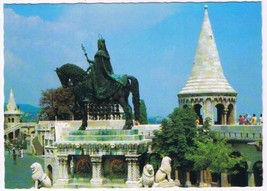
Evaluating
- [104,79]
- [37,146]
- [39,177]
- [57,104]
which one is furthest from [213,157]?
[37,146]

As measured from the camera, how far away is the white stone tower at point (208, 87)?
26.2 metres

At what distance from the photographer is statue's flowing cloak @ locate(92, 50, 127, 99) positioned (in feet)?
60.4

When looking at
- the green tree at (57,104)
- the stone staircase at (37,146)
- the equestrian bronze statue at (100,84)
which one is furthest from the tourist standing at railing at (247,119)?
the stone staircase at (37,146)

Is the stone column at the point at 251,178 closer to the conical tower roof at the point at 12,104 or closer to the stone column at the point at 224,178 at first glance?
the stone column at the point at 224,178

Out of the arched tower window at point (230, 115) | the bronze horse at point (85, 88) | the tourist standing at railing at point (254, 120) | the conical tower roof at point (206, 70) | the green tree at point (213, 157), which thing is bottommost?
the green tree at point (213, 157)

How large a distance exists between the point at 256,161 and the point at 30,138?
20355 mm

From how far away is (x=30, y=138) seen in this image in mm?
37406

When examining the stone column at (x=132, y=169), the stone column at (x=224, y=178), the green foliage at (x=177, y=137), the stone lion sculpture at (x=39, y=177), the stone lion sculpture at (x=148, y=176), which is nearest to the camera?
the stone lion sculpture at (x=148, y=176)

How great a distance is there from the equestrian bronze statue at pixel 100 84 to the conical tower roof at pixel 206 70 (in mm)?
7972

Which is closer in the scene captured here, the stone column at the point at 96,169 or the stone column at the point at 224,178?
the stone column at the point at 96,169

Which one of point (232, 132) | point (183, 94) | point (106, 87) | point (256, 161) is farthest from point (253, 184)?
point (183, 94)

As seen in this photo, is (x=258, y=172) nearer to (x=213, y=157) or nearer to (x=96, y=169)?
(x=213, y=157)

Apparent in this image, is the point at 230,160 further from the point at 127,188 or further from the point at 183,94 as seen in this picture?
the point at 183,94

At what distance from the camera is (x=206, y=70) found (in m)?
26.6
